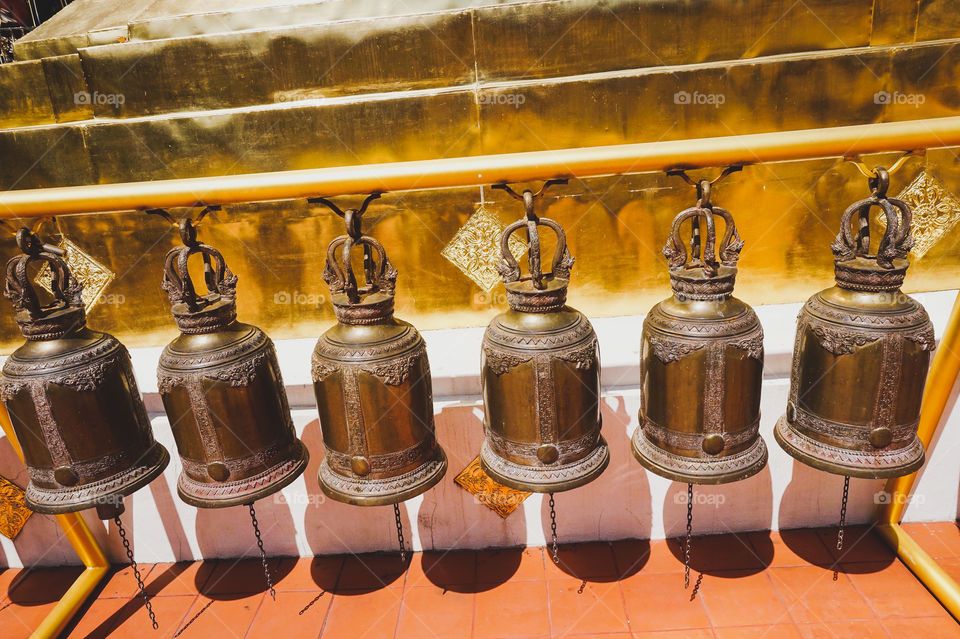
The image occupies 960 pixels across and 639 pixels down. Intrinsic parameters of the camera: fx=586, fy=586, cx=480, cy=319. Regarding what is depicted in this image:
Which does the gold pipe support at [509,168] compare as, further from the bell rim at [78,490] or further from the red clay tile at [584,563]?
the red clay tile at [584,563]

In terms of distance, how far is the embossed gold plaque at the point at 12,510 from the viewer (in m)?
3.12

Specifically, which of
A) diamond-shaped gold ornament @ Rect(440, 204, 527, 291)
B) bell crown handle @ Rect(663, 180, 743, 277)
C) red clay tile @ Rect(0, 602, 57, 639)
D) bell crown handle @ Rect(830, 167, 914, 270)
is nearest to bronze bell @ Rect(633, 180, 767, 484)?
bell crown handle @ Rect(663, 180, 743, 277)

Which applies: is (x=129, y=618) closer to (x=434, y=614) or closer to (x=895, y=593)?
(x=434, y=614)

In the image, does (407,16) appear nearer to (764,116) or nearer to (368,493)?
(764,116)

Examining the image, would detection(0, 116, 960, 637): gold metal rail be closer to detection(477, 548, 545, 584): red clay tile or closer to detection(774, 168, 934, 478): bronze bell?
detection(774, 168, 934, 478): bronze bell

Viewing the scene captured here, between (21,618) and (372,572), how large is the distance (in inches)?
70.6

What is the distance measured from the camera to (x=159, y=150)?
120 inches

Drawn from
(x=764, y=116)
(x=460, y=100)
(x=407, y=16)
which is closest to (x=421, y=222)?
(x=460, y=100)

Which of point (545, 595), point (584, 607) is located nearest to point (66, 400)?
point (545, 595)

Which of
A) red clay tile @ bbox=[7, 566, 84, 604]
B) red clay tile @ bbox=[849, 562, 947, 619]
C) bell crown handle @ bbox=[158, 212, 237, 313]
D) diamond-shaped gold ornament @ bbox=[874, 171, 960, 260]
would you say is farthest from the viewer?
red clay tile @ bbox=[7, 566, 84, 604]

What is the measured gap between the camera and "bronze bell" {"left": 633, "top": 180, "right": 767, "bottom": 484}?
1740 mm

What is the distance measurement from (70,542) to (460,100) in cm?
315

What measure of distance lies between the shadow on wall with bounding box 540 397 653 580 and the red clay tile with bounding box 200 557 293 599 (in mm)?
1511

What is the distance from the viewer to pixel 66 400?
6.04 ft
